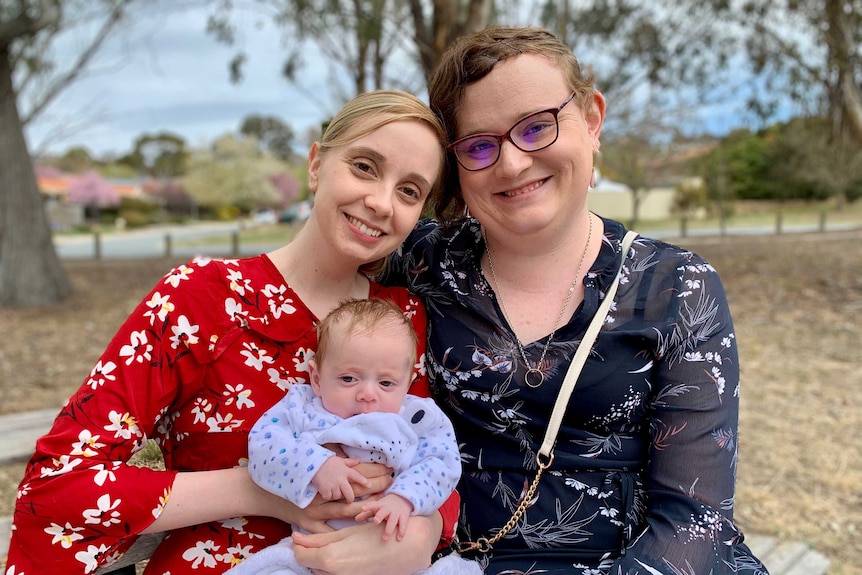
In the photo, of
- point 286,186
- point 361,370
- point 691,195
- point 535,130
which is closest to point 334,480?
point 361,370

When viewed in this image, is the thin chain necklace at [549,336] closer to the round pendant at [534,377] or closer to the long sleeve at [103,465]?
the round pendant at [534,377]

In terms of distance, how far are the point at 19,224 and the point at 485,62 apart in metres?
11.0

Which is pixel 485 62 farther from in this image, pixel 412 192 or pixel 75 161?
pixel 75 161

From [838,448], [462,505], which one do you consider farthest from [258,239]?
[462,505]

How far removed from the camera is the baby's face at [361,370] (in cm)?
168

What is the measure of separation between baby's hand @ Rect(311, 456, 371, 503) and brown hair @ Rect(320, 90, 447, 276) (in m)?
0.78

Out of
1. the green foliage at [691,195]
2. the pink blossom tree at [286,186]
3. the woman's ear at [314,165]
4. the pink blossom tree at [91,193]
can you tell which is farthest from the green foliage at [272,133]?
the woman's ear at [314,165]

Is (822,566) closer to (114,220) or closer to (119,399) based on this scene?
(119,399)

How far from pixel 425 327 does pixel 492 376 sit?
10.8 inches

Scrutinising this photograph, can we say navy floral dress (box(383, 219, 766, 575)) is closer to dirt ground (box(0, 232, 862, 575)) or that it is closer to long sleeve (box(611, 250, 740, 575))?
long sleeve (box(611, 250, 740, 575))

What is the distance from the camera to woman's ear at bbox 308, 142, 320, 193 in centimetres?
191

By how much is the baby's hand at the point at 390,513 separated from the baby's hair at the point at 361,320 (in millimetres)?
347

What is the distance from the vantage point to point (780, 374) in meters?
6.57

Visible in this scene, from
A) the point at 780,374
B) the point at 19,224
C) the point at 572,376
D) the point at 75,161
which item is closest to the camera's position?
the point at 572,376
